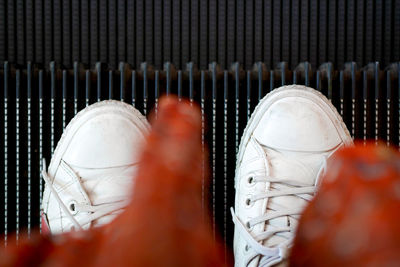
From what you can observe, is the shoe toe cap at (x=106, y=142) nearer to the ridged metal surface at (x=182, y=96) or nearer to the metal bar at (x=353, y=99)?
the ridged metal surface at (x=182, y=96)

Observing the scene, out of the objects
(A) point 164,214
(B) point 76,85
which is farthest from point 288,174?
(A) point 164,214

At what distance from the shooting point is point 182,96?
2.65 ft

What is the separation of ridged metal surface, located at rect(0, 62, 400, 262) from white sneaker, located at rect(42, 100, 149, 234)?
0.06 metres

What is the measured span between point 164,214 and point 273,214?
0.48 metres

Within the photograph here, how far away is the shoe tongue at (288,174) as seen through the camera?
0.66 metres

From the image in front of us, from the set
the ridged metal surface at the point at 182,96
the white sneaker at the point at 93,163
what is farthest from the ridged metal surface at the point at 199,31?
the white sneaker at the point at 93,163

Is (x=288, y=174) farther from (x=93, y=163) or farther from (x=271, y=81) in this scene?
(x=93, y=163)

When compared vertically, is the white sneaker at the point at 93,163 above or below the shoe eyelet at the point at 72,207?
above

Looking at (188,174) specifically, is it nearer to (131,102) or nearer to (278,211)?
(278,211)

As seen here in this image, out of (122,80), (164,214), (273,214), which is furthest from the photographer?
(122,80)

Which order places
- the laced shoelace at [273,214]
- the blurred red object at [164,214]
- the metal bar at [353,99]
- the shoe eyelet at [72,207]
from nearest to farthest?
the blurred red object at [164,214], the laced shoelace at [273,214], the shoe eyelet at [72,207], the metal bar at [353,99]

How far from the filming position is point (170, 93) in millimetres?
807

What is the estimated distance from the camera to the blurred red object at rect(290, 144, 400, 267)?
0.22 metres

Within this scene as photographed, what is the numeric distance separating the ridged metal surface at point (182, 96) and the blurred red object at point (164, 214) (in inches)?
22.6
